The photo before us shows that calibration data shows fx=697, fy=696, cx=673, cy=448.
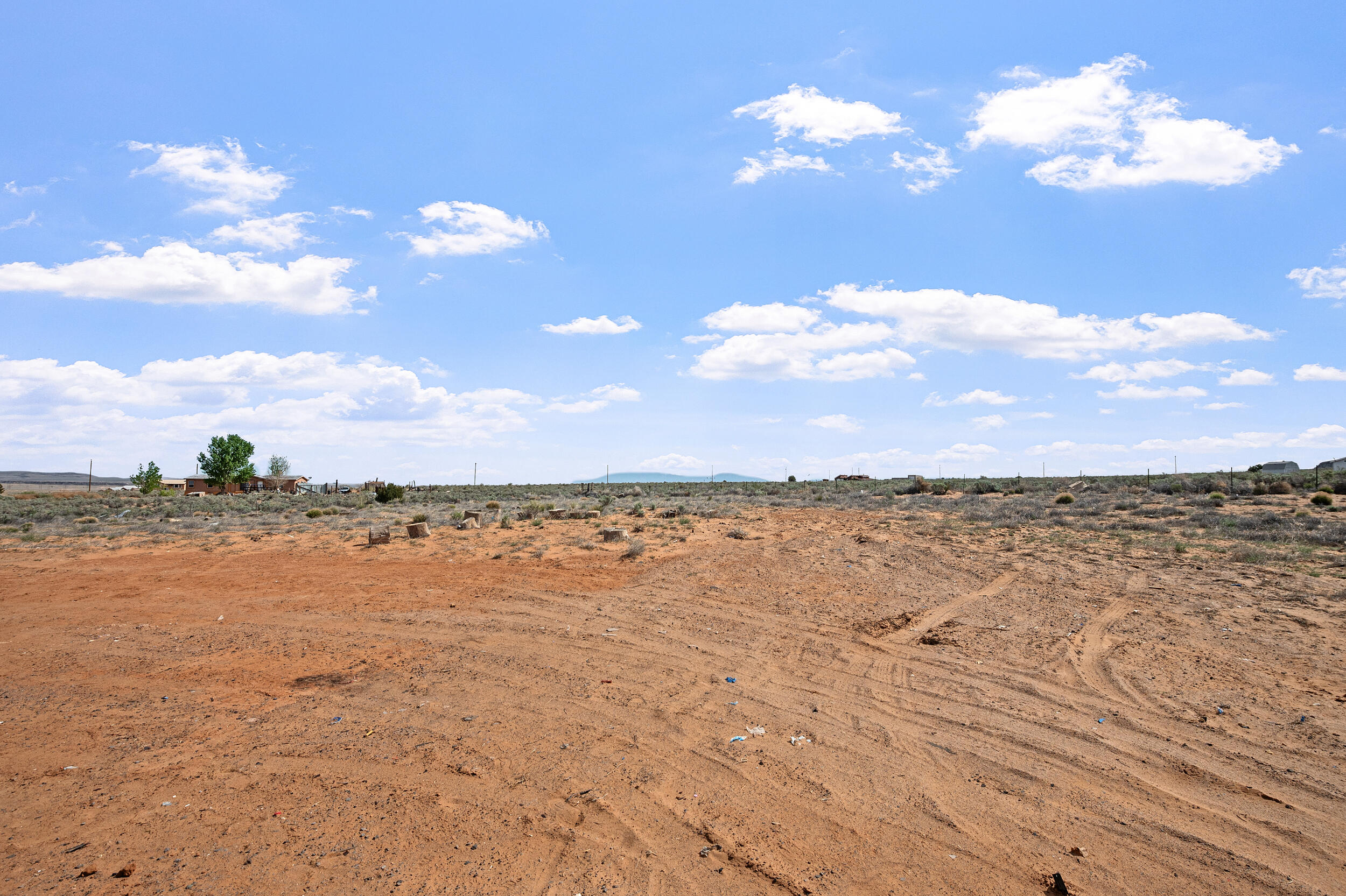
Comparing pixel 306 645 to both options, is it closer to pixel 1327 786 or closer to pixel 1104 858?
pixel 1104 858

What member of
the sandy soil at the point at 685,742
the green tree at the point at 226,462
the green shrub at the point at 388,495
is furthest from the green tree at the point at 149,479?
the sandy soil at the point at 685,742

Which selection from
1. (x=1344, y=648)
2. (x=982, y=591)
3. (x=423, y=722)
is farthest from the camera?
(x=982, y=591)

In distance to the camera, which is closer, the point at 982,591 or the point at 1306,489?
the point at 982,591

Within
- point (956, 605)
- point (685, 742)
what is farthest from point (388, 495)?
point (685, 742)

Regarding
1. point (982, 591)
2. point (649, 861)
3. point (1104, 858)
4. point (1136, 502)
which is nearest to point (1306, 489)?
point (1136, 502)

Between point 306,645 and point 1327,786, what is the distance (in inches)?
460

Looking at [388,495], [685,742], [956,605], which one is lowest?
[685,742]

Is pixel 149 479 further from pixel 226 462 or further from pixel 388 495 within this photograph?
pixel 388 495

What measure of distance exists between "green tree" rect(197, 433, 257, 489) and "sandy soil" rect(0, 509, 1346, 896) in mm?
76349

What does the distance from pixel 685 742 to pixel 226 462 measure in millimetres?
89504

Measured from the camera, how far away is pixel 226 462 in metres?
79.9

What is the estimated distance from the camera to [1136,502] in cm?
2953

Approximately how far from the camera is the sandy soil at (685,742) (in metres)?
4.75

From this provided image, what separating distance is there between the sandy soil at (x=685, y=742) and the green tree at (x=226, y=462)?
250 feet
